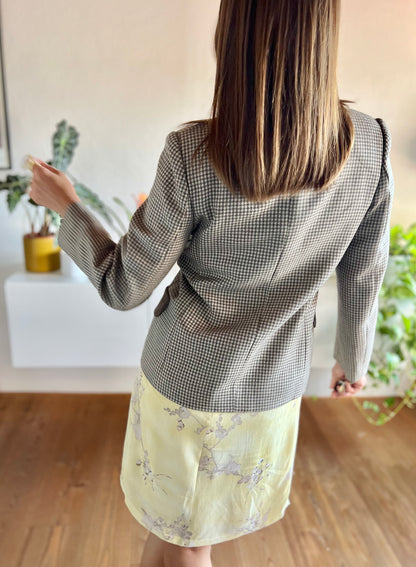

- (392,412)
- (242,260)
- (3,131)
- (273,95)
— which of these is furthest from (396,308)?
A: (3,131)

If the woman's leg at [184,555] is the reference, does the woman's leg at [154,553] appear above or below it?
below

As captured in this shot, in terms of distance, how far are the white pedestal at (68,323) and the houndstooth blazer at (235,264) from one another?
1.05 metres

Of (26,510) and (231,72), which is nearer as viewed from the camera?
(231,72)

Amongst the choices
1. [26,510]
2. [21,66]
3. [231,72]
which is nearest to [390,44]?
[21,66]

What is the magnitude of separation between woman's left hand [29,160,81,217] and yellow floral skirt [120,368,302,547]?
14.0 inches

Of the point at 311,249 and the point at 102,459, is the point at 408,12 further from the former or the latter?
the point at 102,459

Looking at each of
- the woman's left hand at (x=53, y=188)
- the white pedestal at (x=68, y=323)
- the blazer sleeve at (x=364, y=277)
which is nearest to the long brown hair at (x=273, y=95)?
the blazer sleeve at (x=364, y=277)

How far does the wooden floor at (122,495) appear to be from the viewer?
1.42 meters

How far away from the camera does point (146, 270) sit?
2.44 ft

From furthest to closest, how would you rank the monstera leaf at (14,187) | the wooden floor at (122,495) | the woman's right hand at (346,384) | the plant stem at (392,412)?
the plant stem at (392,412)
the monstera leaf at (14,187)
the wooden floor at (122,495)
the woman's right hand at (346,384)

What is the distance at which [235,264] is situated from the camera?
2.42 feet

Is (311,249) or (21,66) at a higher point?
(21,66)

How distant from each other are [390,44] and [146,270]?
1649 mm

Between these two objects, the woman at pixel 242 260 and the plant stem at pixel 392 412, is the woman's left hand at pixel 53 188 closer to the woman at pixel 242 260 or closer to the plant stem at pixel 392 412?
the woman at pixel 242 260
